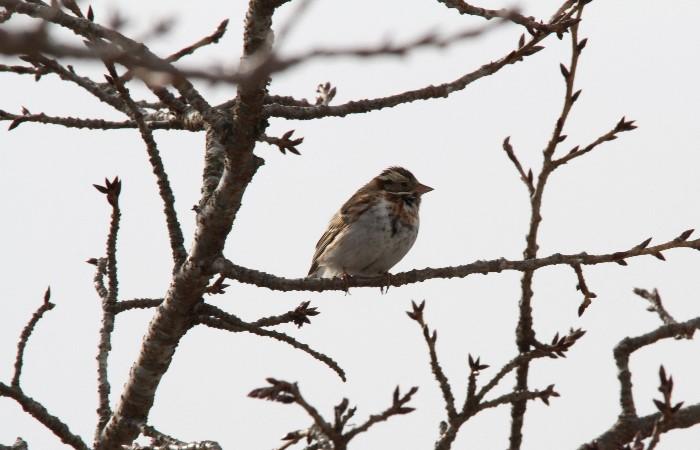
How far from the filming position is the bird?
893 cm

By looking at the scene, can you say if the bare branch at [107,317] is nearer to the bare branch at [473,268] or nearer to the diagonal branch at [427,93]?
the bare branch at [473,268]

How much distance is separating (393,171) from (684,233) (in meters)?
5.82

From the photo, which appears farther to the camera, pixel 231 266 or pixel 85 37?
pixel 231 266

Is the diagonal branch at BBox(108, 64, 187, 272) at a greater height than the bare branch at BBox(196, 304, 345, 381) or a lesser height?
greater

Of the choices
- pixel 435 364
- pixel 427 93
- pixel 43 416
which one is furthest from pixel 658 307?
pixel 43 416

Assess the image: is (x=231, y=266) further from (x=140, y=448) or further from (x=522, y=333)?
(x=522, y=333)

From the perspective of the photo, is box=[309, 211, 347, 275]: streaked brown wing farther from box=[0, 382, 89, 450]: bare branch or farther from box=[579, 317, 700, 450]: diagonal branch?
box=[0, 382, 89, 450]: bare branch

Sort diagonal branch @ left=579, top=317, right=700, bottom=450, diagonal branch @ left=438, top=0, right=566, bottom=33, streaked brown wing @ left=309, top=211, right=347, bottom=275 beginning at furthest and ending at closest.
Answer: streaked brown wing @ left=309, top=211, right=347, bottom=275
diagonal branch @ left=579, top=317, right=700, bottom=450
diagonal branch @ left=438, top=0, right=566, bottom=33

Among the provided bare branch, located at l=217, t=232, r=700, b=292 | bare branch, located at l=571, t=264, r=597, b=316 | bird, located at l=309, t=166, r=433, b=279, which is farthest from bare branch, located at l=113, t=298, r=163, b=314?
bird, located at l=309, t=166, r=433, b=279

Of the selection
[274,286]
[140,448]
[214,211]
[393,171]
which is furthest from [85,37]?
[393,171]

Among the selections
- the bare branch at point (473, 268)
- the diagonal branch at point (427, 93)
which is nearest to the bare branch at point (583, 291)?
the bare branch at point (473, 268)

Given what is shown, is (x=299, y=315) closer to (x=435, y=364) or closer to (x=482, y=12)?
(x=435, y=364)

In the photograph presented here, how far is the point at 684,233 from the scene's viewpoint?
4.65 meters

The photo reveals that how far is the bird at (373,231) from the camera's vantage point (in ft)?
29.3
